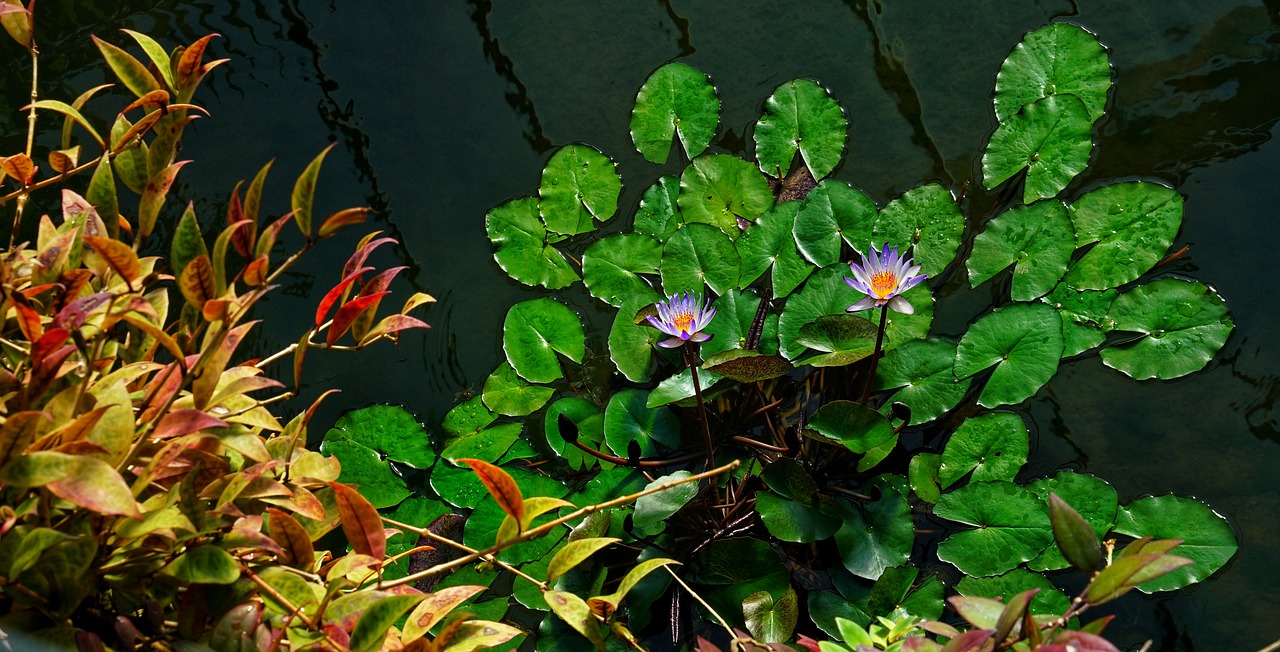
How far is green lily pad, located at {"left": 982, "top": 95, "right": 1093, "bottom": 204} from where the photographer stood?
5.59 feet

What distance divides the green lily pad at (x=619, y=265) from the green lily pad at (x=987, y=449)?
1.98 feet

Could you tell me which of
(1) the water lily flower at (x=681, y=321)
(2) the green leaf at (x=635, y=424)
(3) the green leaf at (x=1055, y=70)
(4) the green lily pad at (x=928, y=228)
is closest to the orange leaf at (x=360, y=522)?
(1) the water lily flower at (x=681, y=321)

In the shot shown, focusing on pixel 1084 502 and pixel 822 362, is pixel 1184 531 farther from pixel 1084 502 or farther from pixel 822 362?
pixel 822 362

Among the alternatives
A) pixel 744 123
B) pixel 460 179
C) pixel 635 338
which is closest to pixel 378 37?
pixel 460 179

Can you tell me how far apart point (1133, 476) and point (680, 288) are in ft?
2.67

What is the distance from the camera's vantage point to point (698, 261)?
5.49ft

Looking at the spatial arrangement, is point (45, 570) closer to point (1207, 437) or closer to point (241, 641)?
point (241, 641)

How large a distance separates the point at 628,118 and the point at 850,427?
861 mm

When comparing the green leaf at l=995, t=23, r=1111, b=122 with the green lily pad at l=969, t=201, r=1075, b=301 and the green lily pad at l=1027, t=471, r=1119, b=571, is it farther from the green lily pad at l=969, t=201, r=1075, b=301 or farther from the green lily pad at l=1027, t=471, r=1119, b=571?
the green lily pad at l=1027, t=471, r=1119, b=571

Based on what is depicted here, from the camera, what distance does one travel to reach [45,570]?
813 mm

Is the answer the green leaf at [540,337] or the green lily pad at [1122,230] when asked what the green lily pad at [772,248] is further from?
the green lily pad at [1122,230]

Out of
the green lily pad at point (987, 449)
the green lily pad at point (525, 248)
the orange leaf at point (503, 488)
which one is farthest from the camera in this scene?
the green lily pad at point (525, 248)

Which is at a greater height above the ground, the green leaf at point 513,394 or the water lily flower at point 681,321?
the water lily flower at point 681,321

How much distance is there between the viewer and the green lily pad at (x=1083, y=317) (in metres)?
1.58
